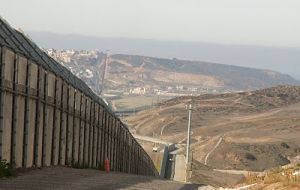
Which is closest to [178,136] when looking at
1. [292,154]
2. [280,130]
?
[280,130]

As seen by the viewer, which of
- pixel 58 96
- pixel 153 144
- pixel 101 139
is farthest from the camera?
pixel 153 144

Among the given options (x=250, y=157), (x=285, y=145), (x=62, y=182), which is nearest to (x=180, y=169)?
(x=250, y=157)

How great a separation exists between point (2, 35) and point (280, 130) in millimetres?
142823

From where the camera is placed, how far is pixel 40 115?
23391 millimetres

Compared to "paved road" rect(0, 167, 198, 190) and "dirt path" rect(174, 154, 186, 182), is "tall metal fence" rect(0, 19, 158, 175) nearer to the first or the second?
"paved road" rect(0, 167, 198, 190)

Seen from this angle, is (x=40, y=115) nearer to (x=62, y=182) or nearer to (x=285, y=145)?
(x=62, y=182)

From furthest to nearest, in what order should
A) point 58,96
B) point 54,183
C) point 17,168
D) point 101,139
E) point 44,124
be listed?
1. point 101,139
2. point 58,96
3. point 44,124
4. point 17,168
5. point 54,183

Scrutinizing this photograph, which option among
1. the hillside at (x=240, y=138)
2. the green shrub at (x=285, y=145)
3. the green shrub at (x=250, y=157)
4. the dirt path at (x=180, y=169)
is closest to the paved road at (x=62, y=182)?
the dirt path at (x=180, y=169)

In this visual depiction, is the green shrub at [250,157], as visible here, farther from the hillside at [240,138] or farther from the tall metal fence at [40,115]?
the tall metal fence at [40,115]

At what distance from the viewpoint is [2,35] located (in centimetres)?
2403

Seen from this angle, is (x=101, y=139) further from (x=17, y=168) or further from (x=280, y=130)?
(x=280, y=130)

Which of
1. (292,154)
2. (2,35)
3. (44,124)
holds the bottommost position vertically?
(292,154)

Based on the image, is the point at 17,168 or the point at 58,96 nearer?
the point at 17,168

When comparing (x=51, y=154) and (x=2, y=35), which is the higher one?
(x=2, y=35)
